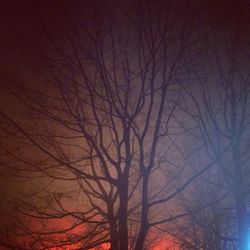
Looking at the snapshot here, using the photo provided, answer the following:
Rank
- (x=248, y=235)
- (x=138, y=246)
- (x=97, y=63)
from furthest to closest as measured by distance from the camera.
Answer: (x=248, y=235), (x=97, y=63), (x=138, y=246)

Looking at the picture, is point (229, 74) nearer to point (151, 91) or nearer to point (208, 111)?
point (208, 111)

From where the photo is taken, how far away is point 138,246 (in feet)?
20.3

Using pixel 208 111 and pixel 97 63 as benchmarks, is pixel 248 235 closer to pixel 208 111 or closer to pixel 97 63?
pixel 208 111

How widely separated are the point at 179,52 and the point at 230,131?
183cm

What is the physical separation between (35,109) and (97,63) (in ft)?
3.88

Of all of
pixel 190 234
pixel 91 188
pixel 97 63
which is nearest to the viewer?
pixel 97 63

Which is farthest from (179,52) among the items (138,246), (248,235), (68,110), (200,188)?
(200,188)

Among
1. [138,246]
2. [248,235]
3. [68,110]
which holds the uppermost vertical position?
[68,110]

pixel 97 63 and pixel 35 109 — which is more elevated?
pixel 97 63

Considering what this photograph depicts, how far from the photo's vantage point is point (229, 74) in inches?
313

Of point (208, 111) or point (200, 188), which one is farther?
point (200, 188)

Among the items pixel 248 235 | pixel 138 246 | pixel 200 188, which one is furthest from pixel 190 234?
pixel 138 246

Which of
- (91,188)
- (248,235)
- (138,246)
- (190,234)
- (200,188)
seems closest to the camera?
(138,246)

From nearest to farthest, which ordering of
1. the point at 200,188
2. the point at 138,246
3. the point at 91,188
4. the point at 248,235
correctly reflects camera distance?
the point at 138,246, the point at 248,235, the point at 91,188, the point at 200,188
